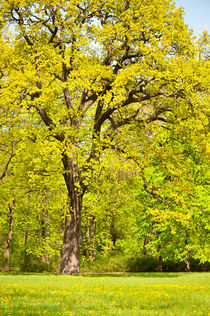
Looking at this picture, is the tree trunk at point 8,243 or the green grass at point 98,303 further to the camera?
the tree trunk at point 8,243

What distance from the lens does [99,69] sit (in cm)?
1934

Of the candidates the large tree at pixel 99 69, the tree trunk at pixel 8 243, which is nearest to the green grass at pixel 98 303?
the large tree at pixel 99 69

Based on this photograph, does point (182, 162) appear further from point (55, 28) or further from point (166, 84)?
point (55, 28)

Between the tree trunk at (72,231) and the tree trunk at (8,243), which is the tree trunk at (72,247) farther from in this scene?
the tree trunk at (8,243)

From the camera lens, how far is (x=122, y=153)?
2080 centimetres

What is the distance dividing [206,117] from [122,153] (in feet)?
17.4

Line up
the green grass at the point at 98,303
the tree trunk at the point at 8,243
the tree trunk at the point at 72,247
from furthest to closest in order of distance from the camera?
the tree trunk at the point at 8,243 < the tree trunk at the point at 72,247 < the green grass at the point at 98,303

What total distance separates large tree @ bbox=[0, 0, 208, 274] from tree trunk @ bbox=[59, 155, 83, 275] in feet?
0.20

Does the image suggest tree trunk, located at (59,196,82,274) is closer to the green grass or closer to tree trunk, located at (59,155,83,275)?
tree trunk, located at (59,155,83,275)

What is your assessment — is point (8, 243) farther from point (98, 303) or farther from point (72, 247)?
point (98, 303)

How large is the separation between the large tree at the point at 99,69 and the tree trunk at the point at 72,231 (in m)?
0.06

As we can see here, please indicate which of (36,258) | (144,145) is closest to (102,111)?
(144,145)

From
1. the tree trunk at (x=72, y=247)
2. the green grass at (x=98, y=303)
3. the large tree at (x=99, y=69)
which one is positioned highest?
the large tree at (x=99, y=69)

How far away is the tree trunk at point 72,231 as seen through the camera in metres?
21.9
